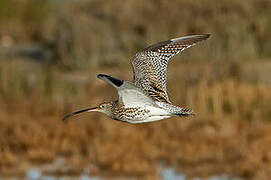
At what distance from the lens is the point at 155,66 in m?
6.36

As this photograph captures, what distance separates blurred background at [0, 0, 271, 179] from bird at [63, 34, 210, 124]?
4913 mm

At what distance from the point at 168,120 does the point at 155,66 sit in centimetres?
675

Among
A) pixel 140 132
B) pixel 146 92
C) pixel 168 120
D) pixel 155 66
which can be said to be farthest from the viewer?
pixel 168 120

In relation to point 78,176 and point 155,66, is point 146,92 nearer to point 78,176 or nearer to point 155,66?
point 155,66

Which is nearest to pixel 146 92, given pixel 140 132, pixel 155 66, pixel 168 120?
pixel 155 66

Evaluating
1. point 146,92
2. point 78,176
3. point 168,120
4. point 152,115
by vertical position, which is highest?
point 168,120

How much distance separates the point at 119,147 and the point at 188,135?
1391 mm

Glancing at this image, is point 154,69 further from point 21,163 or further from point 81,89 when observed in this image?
point 81,89

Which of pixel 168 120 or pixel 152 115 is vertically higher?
pixel 168 120

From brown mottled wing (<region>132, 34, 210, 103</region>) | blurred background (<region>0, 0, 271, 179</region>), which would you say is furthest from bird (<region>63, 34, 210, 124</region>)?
blurred background (<region>0, 0, 271, 179</region>)

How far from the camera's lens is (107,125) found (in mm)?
12781

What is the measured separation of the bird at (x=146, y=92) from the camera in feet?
18.1

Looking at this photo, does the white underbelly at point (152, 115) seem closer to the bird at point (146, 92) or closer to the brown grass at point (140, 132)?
the bird at point (146, 92)

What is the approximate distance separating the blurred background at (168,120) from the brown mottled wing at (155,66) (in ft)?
15.9
